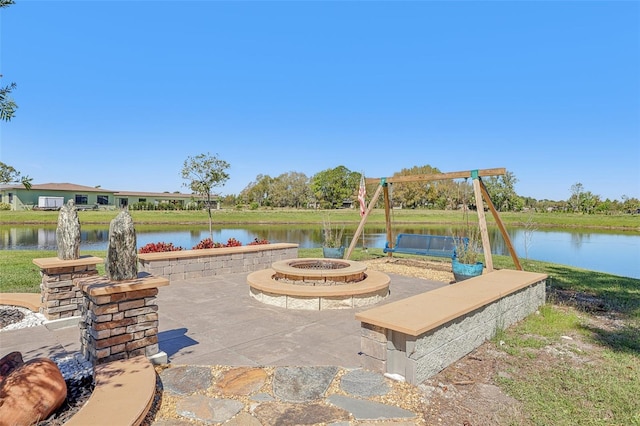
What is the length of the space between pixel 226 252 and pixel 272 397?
489cm

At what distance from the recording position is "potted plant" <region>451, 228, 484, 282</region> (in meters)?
5.82

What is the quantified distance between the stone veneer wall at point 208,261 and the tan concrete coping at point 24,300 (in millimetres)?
1755

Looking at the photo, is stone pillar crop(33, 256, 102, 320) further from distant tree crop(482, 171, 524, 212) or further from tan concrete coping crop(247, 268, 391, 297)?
distant tree crop(482, 171, 524, 212)

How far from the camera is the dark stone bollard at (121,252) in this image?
2.71 m

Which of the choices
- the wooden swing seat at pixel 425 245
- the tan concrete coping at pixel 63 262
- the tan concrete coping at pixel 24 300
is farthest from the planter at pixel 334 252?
the tan concrete coping at pixel 24 300

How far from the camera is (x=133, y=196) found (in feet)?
139

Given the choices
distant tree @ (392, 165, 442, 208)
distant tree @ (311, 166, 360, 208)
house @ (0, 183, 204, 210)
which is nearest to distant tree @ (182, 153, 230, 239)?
house @ (0, 183, 204, 210)

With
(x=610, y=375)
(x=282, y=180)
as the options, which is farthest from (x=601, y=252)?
(x=282, y=180)

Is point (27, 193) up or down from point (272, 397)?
up

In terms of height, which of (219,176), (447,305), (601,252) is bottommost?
(601,252)

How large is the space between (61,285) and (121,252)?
175 cm

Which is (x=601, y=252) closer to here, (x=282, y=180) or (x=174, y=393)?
(x=174, y=393)

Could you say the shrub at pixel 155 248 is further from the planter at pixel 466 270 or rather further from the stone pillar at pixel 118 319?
the planter at pixel 466 270

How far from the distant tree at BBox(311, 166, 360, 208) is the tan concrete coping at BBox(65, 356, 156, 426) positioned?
49.8 meters
